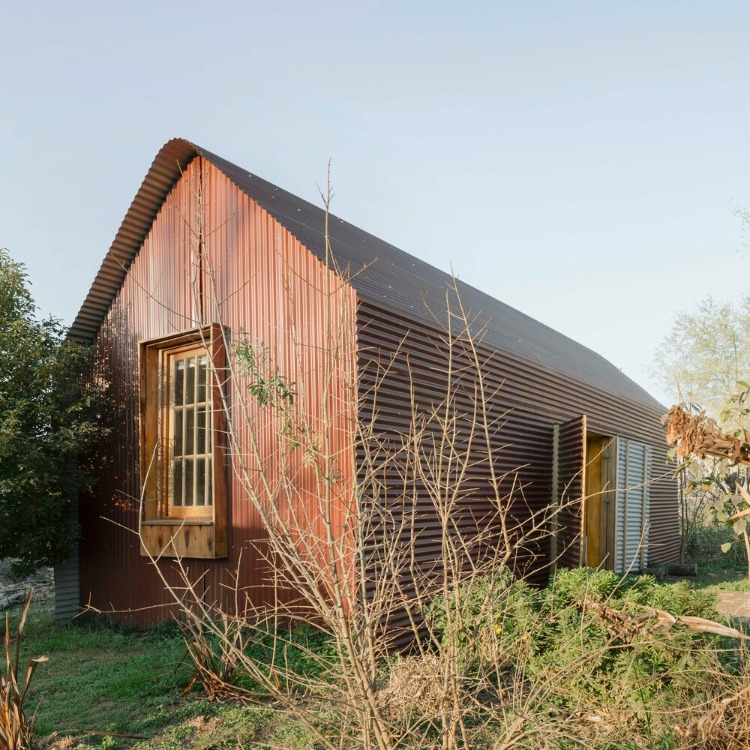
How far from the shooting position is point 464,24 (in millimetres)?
8883

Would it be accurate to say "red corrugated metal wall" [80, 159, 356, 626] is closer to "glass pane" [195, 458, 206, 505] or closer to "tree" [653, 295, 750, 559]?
"glass pane" [195, 458, 206, 505]

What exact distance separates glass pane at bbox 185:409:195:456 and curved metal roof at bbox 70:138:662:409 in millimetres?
1894

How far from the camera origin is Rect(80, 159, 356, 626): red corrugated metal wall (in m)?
7.01

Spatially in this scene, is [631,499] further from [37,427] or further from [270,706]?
[270,706]

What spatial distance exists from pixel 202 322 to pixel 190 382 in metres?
0.81

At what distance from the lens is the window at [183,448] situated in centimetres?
760

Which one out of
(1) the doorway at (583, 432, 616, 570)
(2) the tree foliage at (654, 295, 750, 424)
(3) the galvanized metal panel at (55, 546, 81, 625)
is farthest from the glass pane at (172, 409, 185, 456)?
(2) the tree foliage at (654, 295, 750, 424)

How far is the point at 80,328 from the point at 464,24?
247 inches

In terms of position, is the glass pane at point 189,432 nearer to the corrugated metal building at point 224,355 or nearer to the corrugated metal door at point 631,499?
the corrugated metal building at point 224,355

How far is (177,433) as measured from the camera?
332 inches

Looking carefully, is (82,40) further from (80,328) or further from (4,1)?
(80,328)

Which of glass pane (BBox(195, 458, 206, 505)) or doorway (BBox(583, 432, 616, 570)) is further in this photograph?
doorway (BBox(583, 432, 616, 570))

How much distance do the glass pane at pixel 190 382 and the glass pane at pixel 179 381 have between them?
88 millimetres

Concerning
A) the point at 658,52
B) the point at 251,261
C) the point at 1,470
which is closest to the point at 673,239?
the point at 658,52
